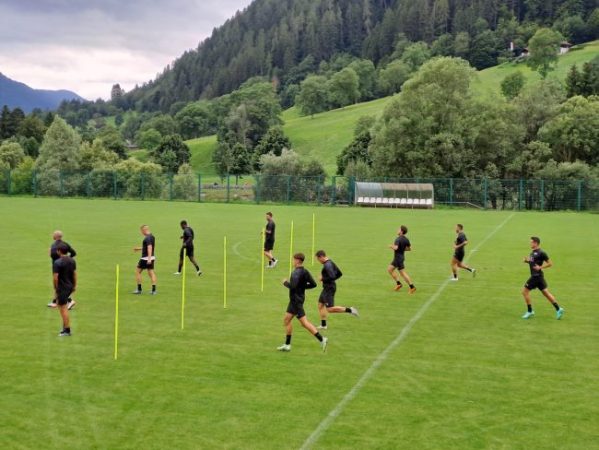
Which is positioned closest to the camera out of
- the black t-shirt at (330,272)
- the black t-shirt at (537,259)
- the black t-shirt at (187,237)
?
the black t-shirt at (330,272)

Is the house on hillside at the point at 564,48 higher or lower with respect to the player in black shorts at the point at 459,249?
higher

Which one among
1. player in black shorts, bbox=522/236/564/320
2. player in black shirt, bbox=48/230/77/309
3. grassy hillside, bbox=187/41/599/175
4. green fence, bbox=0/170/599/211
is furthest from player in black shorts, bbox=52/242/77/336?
grassy hillside, bbox=187/41/599/175

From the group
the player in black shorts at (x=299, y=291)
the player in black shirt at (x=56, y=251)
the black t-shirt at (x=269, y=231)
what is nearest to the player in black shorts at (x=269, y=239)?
the black t-shirt at (x=269, y=231)

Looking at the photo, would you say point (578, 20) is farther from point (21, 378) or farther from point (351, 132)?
point (21, 378)

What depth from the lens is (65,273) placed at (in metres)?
14.7

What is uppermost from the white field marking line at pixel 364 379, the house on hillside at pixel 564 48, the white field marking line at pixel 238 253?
the house on hillside at pixel 564 48

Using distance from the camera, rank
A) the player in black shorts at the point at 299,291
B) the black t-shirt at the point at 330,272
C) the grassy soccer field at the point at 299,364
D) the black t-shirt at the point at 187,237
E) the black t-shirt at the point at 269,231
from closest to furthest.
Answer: the grassy soccer field at the point at 299,364, the player in black shorts at the point at 299,291, the black t-shirt at the point at 330,272, the black t-shirt at the point at 187,237, the black t-shirt at the point at 269,231

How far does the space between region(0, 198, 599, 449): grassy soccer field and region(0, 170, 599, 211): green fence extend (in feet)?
129

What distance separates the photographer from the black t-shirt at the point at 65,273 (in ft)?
48.0

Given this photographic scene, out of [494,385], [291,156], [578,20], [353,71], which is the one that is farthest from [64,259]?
[578,20]

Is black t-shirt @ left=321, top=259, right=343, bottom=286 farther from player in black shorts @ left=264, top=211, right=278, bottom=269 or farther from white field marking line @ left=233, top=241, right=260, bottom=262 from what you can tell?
white field marking line @ left=233, top=241, right=260, bottom=262

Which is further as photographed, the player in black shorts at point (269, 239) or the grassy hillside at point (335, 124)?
the grassy hillside at point (335, 124)

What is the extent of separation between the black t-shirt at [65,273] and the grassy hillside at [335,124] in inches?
4233

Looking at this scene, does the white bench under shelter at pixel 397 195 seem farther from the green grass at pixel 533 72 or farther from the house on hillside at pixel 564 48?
the house on hillside at pixel 564 48
